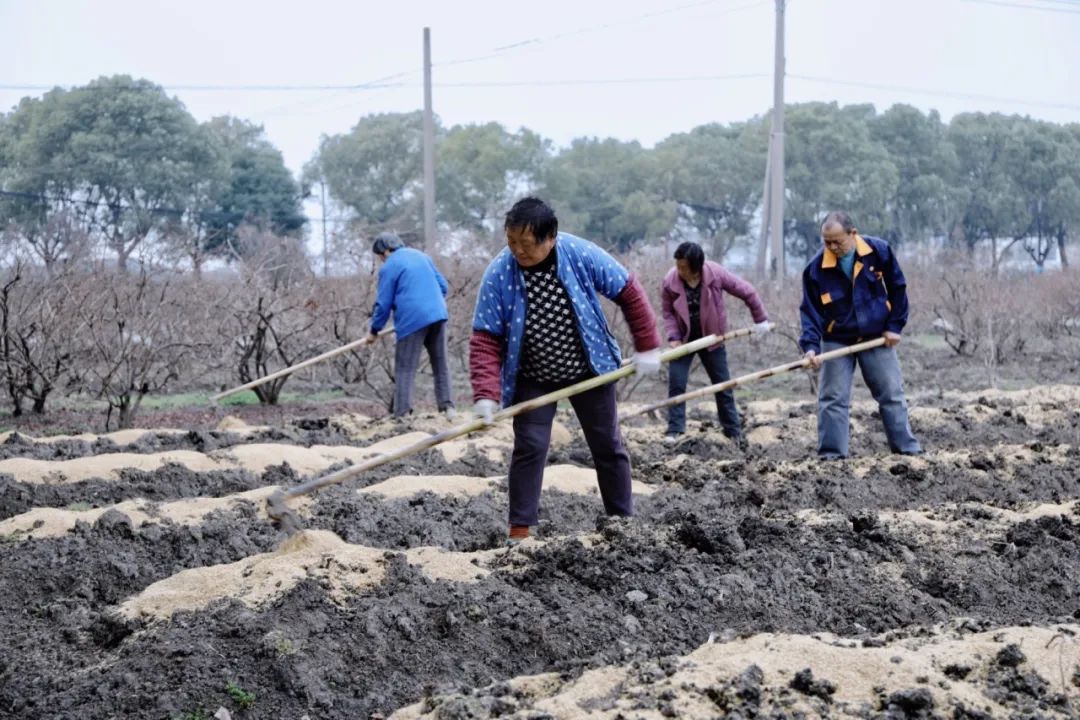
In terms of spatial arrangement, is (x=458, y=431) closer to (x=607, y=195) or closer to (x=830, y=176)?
(x=830, y=176)

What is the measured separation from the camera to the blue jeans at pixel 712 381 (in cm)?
904

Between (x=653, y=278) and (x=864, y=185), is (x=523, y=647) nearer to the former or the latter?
(x=653, y=278)

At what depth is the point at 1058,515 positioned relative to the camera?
570cm

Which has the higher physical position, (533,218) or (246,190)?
(246,190)

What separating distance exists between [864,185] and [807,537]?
3374 cm

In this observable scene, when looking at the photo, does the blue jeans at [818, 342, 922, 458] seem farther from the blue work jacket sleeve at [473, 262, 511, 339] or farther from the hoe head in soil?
the hoe head in soil

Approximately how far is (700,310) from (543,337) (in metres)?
3.80

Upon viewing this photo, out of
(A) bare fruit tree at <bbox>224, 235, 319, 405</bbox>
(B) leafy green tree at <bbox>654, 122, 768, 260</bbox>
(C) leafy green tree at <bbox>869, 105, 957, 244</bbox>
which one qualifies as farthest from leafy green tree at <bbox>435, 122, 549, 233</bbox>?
(A) bare fruit tree at <bbox>224, 235, 319, 405</bbox>

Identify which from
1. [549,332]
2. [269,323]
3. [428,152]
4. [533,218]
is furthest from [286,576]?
[428,152]

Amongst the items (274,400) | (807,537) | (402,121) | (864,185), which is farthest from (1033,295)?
(402,121)

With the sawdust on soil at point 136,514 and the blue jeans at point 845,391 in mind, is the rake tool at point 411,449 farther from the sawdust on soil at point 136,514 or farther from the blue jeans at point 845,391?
the blue jeans at point 845,391

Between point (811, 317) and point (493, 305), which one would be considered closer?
point (493, 305)

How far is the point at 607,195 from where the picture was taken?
39.6m

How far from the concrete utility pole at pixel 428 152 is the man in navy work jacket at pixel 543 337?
15699 millimetres
